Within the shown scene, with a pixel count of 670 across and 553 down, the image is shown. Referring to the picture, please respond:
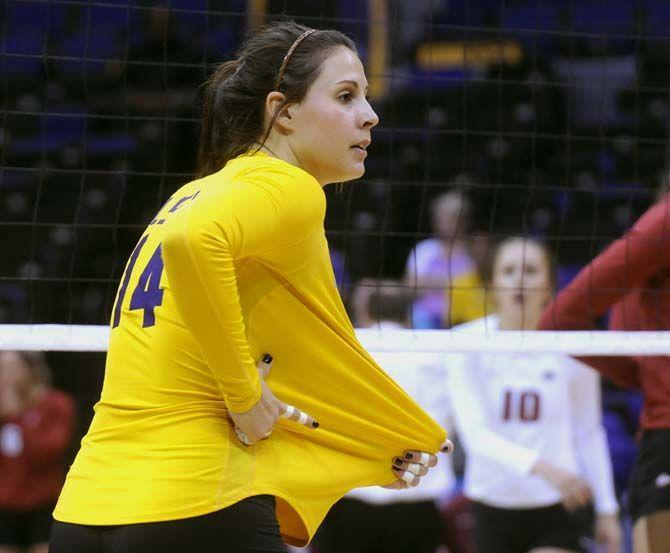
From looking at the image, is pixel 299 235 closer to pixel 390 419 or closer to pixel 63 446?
pixel 390 419

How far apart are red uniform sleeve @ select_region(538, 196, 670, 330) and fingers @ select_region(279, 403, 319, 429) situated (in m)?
1.34

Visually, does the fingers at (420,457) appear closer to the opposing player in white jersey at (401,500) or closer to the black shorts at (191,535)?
the black shorts at (191,535)

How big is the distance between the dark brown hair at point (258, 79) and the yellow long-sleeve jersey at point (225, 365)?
0.55 ft

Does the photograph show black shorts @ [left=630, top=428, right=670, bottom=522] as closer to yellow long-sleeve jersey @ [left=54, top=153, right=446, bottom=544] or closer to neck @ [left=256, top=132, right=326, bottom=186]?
yellow long-sleeve jersey @ [left=54, top=153, right=446, bottom=544]

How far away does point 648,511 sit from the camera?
3568mm

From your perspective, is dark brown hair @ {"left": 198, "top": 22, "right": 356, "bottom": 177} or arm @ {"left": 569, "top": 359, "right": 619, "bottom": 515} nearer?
dark brown hair @ {"left": 198, "top": 22, "right": 356, "bottom": 177}

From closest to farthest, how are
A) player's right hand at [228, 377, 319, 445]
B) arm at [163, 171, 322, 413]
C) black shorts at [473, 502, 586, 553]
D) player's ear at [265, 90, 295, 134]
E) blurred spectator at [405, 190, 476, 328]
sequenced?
arm at [163, 171, 322, 413] → player's right hand at [228, 377, 319, 445] → player's ear at [265, 90, 295, 134] → black shorts at [473, 502, 586, 553] → blurred spectator at [405, 190, 476, 328]

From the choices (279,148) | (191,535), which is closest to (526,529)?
(279,148)

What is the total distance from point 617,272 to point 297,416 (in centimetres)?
141

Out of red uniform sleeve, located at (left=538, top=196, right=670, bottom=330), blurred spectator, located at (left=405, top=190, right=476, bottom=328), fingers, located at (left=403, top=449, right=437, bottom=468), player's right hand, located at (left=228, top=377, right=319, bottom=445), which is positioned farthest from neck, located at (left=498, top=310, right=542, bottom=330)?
player's right hand, located at (left=228, top=377, right=319, bottom=445)

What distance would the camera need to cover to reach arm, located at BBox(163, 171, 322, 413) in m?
2.27

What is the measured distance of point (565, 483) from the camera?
16.0 feet

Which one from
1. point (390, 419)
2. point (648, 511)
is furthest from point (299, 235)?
point (648, 511)

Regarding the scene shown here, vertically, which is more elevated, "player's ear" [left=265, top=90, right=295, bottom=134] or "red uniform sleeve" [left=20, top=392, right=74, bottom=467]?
"player's ear" [left=265, top=90, right=295, bottom=134]
